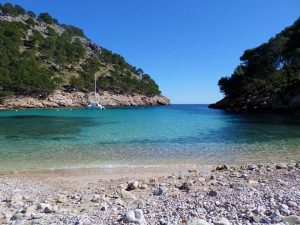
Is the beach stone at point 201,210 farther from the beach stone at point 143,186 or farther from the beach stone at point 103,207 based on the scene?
the beach stone at point 143,186

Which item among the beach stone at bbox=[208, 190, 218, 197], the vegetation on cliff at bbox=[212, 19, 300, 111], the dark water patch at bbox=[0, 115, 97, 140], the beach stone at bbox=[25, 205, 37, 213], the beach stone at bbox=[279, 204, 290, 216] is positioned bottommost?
the dark water patch at bbox=[0, 115, 97, 140]

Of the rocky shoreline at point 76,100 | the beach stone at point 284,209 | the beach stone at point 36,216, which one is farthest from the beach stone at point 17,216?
the rocky shoreline at point 76,100

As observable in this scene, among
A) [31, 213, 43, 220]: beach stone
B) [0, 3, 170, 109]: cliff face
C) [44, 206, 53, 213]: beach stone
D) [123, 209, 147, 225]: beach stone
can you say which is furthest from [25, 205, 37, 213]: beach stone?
[0, 3, 170, 109]: cliff face

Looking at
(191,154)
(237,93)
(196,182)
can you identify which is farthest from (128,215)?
(237,93)

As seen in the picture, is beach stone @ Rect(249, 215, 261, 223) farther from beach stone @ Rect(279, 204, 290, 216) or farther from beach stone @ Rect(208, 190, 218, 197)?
beach stone @ Rect(208, 190, 218, 197)

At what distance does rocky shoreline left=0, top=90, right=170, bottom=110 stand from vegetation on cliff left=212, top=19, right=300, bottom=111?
5653 cm

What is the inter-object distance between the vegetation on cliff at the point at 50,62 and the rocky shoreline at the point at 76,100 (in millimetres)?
2293

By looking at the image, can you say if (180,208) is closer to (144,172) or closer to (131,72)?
(144,172)

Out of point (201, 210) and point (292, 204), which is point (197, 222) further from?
point (292, 204)

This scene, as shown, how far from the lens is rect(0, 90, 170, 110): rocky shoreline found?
106 meters

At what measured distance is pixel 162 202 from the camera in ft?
29.3

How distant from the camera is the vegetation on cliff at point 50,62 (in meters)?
111

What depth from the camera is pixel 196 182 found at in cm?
1194

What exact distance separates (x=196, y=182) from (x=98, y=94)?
419 feet
